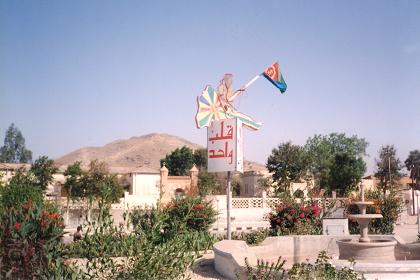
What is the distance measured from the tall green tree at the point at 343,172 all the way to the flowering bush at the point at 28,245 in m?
42.4

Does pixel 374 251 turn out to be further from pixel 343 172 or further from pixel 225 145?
pixel 343 172

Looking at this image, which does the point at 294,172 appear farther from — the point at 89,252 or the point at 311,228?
the point at 89,252

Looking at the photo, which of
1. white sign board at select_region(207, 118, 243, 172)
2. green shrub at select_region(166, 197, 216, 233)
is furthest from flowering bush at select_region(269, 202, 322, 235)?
white sign board at select_region(207, 118, 243, 172)

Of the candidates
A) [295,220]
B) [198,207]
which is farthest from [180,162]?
[198,207]

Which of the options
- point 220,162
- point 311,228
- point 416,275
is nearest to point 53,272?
point 416,275

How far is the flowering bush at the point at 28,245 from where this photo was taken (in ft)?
19.9

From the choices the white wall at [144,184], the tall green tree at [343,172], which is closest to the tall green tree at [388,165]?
the tall green tree at [343,172]

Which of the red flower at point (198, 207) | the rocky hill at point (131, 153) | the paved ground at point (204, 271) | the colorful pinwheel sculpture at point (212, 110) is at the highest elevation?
the rocky hill at point (131, 153)

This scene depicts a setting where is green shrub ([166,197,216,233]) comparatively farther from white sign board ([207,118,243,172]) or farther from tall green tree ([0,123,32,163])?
tall green tree ([0,123,32,163])

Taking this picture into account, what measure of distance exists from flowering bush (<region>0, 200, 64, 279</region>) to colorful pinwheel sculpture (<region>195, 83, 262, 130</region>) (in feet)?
21.7

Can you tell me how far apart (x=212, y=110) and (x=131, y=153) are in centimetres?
12468

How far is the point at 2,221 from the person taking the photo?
6410mm

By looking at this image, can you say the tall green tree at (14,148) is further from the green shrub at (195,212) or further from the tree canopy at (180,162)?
the green shrub at (195,212)

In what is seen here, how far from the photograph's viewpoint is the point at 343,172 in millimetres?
47562
